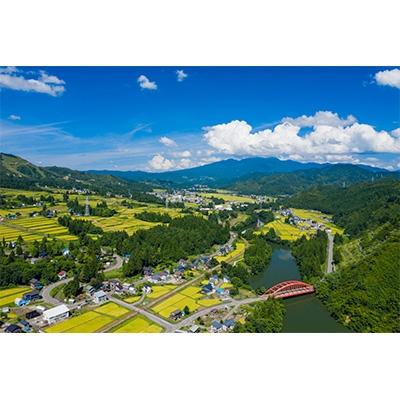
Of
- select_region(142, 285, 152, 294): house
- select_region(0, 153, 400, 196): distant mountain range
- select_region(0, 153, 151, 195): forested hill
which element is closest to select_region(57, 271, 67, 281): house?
select_region(142, 285, 152, 294): house

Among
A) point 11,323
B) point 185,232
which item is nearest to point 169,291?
point 11,323

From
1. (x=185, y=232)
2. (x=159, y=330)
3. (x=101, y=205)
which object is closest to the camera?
(x=159, y=330)

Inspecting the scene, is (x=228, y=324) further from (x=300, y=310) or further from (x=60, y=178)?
(x=60, y=178)

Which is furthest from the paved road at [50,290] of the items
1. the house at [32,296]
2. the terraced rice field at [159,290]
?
the terraced rice field at [159,290]

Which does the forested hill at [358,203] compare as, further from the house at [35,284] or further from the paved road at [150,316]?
the house at [35,284]

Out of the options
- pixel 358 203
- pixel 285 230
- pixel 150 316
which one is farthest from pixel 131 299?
pixel 358 203

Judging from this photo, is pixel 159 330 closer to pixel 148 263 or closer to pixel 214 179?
pixel 148 263
